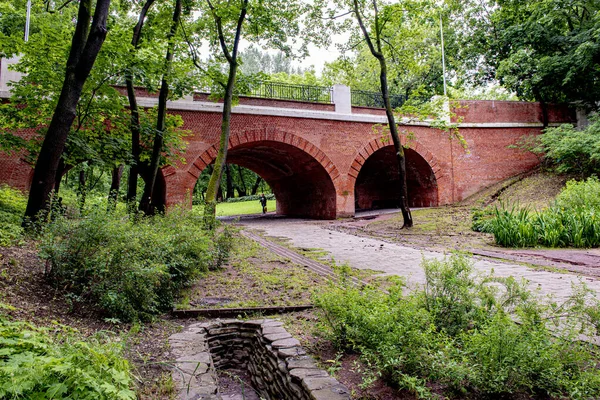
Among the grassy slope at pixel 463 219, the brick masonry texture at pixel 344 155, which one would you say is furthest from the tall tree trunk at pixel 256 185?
the grassy slope at pixel 463 219

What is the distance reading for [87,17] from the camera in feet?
19.6

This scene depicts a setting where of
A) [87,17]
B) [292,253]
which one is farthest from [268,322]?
[87,17]

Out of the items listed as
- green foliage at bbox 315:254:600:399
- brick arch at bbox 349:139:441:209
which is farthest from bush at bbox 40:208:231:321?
brick arch at bbox 349:139:441:209

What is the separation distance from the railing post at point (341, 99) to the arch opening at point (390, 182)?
281cm

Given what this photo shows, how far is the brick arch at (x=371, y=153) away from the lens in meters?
16.1

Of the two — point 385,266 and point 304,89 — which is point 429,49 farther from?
point 385,266

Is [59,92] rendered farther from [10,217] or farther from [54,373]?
[54,373]

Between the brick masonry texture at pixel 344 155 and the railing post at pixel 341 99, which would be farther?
the railing post at pixel 341 99

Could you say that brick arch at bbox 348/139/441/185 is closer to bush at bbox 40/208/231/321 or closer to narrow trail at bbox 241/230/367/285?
narrow trail at bbox 241/230/367/285

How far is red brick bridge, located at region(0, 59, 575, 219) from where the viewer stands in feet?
44.8

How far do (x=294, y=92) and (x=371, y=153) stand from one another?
13.8 ft

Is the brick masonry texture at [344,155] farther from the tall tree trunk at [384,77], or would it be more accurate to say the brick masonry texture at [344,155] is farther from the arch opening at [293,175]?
the tall tree trunk at [384,77]

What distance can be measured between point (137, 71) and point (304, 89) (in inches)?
375

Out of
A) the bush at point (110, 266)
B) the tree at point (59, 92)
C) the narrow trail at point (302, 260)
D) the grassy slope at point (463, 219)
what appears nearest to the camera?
the bush at point (110, 266)
